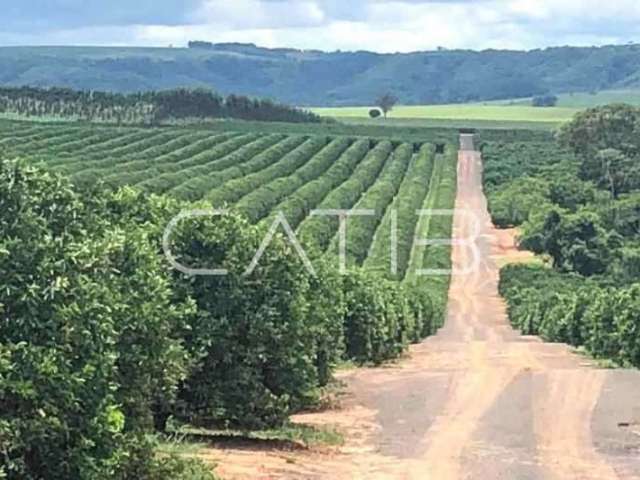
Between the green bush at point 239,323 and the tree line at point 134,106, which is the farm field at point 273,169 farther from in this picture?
the green bush at point 239,323

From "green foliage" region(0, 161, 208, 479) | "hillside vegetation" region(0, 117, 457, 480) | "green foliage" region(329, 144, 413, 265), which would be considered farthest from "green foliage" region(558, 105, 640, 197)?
"green foliage" region(0, 161, 208, 479)

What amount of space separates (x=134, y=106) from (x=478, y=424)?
433 feet

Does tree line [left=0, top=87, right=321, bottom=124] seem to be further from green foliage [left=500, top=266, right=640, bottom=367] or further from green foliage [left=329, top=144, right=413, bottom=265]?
green foliage [left=500, top=266, right=640, bottom=367]

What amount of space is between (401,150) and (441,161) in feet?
13.2

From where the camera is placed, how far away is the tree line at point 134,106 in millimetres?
149125

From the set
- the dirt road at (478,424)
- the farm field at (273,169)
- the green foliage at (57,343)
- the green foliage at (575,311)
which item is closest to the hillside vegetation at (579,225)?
the green foliage at (575,311)

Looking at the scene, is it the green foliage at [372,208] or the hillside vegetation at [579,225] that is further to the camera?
the green foliage at [372,208]

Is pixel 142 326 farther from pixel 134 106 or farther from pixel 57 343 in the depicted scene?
→ pixel 134 106

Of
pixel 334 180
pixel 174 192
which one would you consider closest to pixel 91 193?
pixel 174 192

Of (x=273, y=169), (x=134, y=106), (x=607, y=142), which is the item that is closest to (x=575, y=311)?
(x=273, y=169)

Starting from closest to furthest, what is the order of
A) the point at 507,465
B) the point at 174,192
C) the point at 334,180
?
the point at 507,465 → the point at 174,192 → the point at 334,180

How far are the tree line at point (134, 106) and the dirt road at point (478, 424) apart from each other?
354 ft

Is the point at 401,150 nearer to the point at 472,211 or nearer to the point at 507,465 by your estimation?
the point at 472,211

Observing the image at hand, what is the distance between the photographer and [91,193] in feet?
71.7
